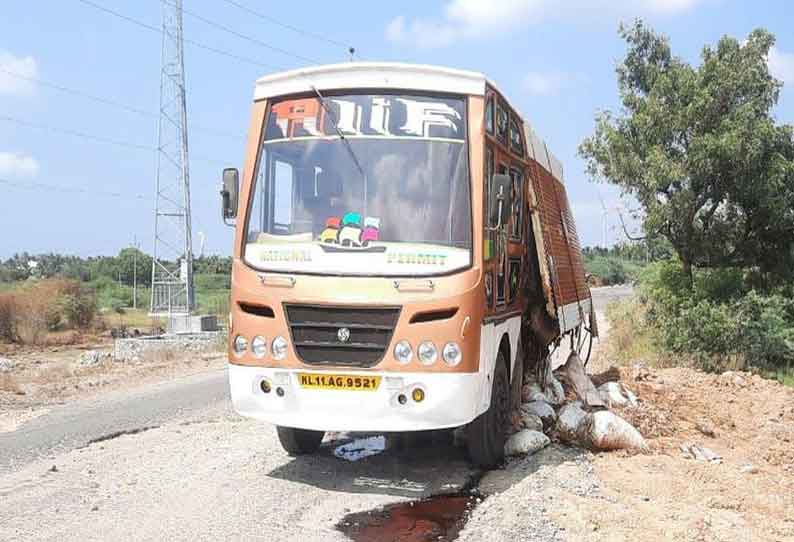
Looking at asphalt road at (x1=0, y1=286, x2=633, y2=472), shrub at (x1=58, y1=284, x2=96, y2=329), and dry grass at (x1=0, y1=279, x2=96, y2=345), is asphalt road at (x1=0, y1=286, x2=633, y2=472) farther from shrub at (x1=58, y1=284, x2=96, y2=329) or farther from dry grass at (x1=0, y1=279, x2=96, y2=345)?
shrub at (x1=58, y1=284, x2=96, y2=329)

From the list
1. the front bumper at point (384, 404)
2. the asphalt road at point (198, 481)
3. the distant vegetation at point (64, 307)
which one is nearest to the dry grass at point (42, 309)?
the distant vegetation at point (64, 307)

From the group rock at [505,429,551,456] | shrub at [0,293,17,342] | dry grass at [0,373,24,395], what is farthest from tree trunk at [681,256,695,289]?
shrub at [0,293,17,342]

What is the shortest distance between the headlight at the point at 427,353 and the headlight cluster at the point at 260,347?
102 cm

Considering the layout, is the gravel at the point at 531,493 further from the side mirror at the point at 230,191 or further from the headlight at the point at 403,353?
the side mirror at the point at 230,191

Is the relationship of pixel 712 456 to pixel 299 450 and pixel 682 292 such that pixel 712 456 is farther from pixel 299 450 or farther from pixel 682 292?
pixel 682 292

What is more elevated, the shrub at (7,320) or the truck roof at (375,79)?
the truck roof at (375,79)

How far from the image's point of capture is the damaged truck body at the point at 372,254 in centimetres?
589

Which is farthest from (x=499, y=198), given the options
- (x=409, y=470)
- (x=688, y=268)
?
(x=688, y=268)

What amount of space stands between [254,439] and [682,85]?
45.6 ft

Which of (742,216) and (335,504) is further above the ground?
(742,216)

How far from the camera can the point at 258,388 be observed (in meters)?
6.14

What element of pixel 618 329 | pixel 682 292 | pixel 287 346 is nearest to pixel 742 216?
pixel 682 292

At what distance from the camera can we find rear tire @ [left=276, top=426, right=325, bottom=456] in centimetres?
707

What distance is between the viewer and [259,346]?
6.15 m
